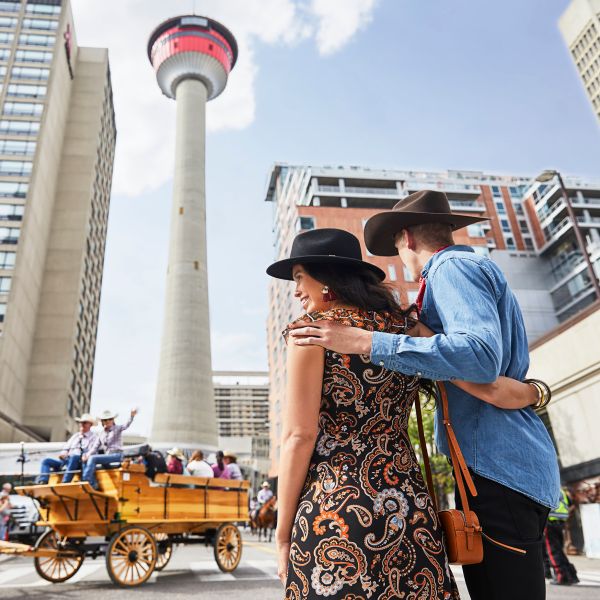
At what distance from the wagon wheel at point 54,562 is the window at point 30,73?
65.0 metres

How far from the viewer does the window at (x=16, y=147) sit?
187ft

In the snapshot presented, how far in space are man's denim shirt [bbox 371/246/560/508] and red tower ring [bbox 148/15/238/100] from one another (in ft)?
223

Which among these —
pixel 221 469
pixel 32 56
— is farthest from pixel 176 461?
pixel 32 56

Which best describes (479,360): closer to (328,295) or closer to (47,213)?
(328,295)

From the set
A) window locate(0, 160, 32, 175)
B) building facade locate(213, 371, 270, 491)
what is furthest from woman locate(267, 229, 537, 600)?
building facade locate(213, 371, 270, 491)

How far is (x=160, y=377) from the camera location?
142ft

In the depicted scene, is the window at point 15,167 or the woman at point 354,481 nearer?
the woman at point 354,481

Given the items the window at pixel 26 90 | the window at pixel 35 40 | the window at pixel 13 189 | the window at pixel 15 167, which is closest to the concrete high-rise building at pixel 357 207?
the window at pixel 13 189

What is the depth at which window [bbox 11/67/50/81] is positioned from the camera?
61781 millimetres

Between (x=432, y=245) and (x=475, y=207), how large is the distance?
73507mm

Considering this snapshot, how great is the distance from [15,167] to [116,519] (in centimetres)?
5794

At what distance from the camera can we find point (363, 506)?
1871 mm

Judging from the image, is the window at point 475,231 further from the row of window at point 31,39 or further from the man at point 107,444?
the man at point 107,444

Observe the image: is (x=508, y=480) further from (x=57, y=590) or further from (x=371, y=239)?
(x=57, y=590)
